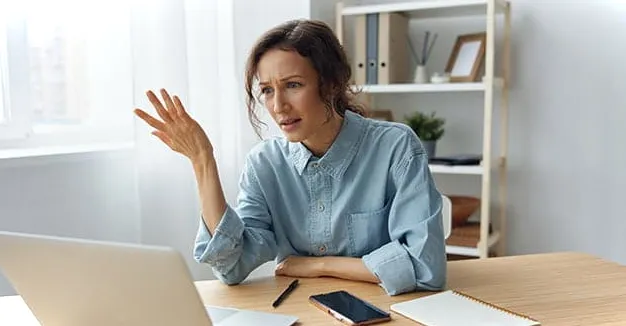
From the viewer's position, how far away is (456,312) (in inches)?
38.4

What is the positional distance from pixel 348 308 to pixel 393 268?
15 cm

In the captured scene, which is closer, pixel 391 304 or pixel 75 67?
pixel 391 304

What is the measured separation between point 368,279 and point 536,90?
1.57 m

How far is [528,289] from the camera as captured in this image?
1.10 meters

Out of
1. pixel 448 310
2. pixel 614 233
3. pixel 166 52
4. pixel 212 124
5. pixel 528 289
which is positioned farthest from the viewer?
pixel 614 233

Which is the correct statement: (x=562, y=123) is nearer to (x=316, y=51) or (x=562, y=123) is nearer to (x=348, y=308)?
(x=316, y=51)

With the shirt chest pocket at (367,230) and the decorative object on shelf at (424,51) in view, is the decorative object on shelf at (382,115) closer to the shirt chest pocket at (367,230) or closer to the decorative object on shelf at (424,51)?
the decorative object on shelf at (424,51)

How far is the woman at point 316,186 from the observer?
1.14 metres

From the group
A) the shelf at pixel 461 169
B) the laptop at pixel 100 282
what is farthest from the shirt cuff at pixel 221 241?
the shelf at pixel 461 169

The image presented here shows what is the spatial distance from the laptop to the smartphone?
0.27 m

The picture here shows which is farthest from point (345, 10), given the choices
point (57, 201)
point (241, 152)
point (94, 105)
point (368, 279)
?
point (368, 279)

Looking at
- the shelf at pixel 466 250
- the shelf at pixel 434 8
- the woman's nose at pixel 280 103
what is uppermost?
the shelf at pixel 434 8

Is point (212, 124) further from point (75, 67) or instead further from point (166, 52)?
point (75, 67)

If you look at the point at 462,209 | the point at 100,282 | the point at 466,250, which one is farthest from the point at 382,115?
the point at 100,282
